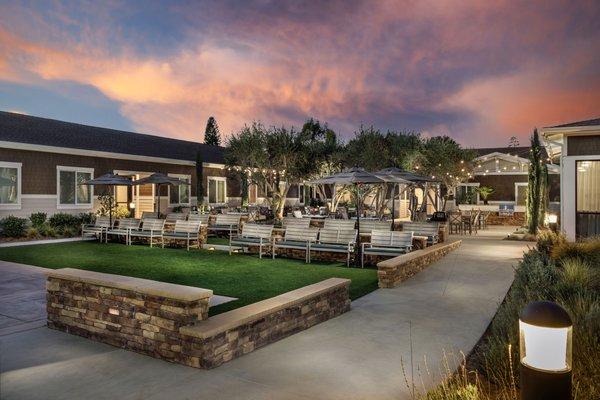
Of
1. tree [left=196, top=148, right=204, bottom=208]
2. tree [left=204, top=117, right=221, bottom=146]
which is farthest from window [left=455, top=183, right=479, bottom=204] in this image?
tree [left=204, top=117, right=221, bottom=146]

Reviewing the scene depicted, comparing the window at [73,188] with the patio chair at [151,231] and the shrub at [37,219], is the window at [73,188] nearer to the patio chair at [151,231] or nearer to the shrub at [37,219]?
the shrub at [37,219]

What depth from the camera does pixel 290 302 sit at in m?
5.27

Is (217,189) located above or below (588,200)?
above

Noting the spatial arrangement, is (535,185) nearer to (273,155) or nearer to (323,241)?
(323,241)

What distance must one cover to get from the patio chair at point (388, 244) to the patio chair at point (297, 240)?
1.46 m

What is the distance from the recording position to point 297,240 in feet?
39.2

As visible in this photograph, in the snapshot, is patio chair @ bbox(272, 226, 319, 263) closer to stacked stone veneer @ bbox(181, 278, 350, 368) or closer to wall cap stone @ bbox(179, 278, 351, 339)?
stacked stone veneer @ bbox(181, 278, 350, 368)

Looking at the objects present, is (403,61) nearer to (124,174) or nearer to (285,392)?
(124,174)

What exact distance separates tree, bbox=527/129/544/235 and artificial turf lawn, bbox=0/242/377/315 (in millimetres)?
9811

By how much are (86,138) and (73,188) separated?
125 inches

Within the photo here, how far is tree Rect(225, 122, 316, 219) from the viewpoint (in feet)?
71.8

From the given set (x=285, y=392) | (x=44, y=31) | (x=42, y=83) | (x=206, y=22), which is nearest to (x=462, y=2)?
(x=206, y=22)

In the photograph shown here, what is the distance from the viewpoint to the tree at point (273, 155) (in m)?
21.9

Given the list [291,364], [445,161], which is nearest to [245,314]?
[291,364]
